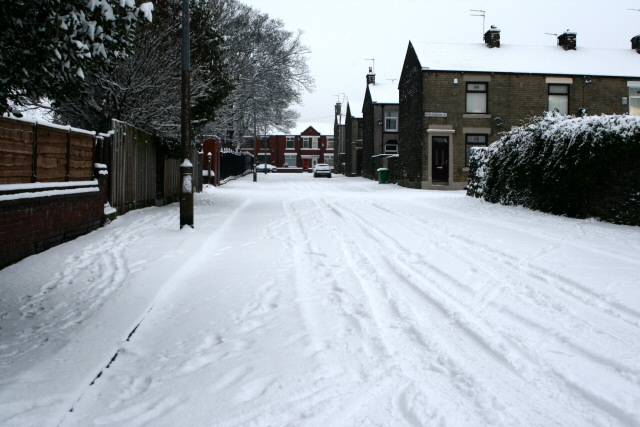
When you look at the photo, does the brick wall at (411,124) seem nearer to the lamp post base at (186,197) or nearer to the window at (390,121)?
the window at (390,121)

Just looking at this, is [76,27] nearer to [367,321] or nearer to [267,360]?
Answer: [267,360]

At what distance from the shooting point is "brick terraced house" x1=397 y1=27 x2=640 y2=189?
29344 mm

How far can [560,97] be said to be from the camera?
98.9ft

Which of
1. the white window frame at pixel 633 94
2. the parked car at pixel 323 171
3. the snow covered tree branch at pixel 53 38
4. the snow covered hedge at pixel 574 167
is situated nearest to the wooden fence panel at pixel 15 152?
the snow covered tree branch at pixel 53 38

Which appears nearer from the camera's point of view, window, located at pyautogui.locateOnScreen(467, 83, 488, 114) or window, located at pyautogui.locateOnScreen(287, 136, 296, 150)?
window, located at pyautogui.locateOnScreen(467, 83, 488, 114)

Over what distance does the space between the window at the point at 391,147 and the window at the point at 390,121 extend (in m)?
1.16

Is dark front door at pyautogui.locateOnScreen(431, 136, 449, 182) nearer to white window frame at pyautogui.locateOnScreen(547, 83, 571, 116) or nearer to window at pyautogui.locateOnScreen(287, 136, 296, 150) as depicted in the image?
white window frame at pyautogui.locateOnScreen(547, 83, 571, 116)

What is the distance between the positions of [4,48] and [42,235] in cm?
464

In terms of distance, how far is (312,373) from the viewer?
12.0 ft

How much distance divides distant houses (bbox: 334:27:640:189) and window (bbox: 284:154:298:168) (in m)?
59.3

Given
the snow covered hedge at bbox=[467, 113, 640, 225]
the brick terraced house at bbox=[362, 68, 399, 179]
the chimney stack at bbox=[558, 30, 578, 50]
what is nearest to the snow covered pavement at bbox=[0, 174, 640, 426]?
the snow covered hedge at bbox=[467, 113, 640, 225]

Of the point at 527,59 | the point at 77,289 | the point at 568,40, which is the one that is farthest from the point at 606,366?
the point at 568,40

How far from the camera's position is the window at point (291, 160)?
90.3 m

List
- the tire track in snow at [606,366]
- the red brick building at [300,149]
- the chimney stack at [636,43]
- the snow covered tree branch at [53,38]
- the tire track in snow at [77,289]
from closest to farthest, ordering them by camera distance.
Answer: the tire track in snow at [606,366]
the snow covered tree branch at [53,38]
the tire track in snow at [77,289]
the chimney stack at [636,43]
the red brick building at [300,149]
